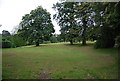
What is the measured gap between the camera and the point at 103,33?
672 cm

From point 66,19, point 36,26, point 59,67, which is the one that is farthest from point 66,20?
point 59,67

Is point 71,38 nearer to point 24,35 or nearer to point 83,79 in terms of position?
point 24,35

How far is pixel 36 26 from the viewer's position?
450 inches

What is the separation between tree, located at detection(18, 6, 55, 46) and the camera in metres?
11.3

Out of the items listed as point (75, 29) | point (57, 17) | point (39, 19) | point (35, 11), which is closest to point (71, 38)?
point (75, 29)

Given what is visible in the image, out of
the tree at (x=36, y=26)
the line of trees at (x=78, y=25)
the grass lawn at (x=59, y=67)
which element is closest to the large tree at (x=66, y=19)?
the line of trees at (x=78, y=25)

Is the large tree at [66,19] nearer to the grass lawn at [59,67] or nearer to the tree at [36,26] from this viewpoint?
the tree at [36,26]

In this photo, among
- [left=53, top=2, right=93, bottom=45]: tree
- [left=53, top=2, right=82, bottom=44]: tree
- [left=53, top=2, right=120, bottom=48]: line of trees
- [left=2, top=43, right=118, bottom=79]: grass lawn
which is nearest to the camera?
[left=2, top=43, right=118, bottom=79]: grass lawn

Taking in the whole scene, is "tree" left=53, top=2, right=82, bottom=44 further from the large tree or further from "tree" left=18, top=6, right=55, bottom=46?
"tree" left=18, top=6, right=55, bottom=46

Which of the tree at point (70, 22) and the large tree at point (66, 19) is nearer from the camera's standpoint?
the tree at point (70, 22)

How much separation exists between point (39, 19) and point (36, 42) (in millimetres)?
2511

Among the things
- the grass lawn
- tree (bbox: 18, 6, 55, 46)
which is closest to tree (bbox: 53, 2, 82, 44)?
tree (bbox: 18, 6, 55, 46)

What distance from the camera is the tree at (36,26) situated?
37.0 ft

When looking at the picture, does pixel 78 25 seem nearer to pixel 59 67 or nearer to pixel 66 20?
pixel 66 20
